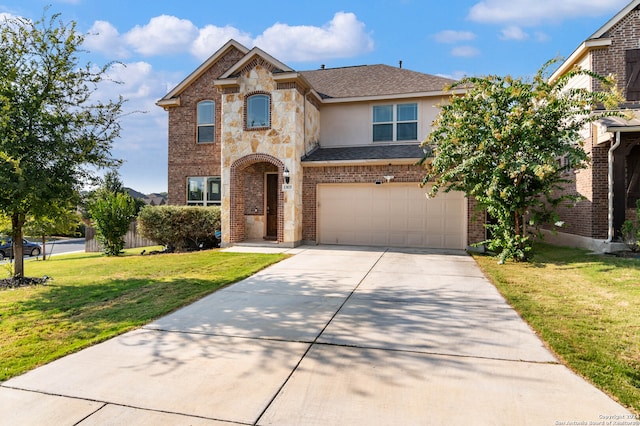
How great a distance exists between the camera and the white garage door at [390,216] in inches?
480

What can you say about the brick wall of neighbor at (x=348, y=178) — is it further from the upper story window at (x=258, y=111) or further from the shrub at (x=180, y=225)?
the shrub at (x=180, y=225)

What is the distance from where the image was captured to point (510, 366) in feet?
11.5

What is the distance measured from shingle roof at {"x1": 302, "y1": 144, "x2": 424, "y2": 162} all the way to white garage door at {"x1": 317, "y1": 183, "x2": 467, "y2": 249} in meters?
0.99

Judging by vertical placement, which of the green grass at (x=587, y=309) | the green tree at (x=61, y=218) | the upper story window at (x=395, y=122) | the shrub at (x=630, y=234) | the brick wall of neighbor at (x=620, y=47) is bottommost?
the green grass at (x=587, y=309)

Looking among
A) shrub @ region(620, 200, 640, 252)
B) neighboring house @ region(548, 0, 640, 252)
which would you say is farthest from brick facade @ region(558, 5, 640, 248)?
shrub @ region(620, 200, 640, 252)

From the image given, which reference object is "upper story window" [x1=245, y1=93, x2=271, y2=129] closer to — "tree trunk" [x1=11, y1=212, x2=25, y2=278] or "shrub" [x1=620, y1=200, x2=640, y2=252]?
"tree trunk" [x1=11, y1=212, x2=25, y2=278]

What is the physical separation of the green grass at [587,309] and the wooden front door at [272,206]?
25.8 ft

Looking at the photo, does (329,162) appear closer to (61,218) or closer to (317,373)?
(61,218)

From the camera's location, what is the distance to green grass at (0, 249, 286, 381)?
13.6ft

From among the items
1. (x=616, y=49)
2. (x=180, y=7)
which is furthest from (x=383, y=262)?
(x=616, y=49)

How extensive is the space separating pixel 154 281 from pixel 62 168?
3.09 metres

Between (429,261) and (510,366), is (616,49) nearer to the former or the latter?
(429,261)

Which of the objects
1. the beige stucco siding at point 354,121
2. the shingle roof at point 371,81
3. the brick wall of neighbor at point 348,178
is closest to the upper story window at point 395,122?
the beige stucco siding at point 354,121

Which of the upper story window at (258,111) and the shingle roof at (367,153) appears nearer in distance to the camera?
the shingle roof at (367,153)
